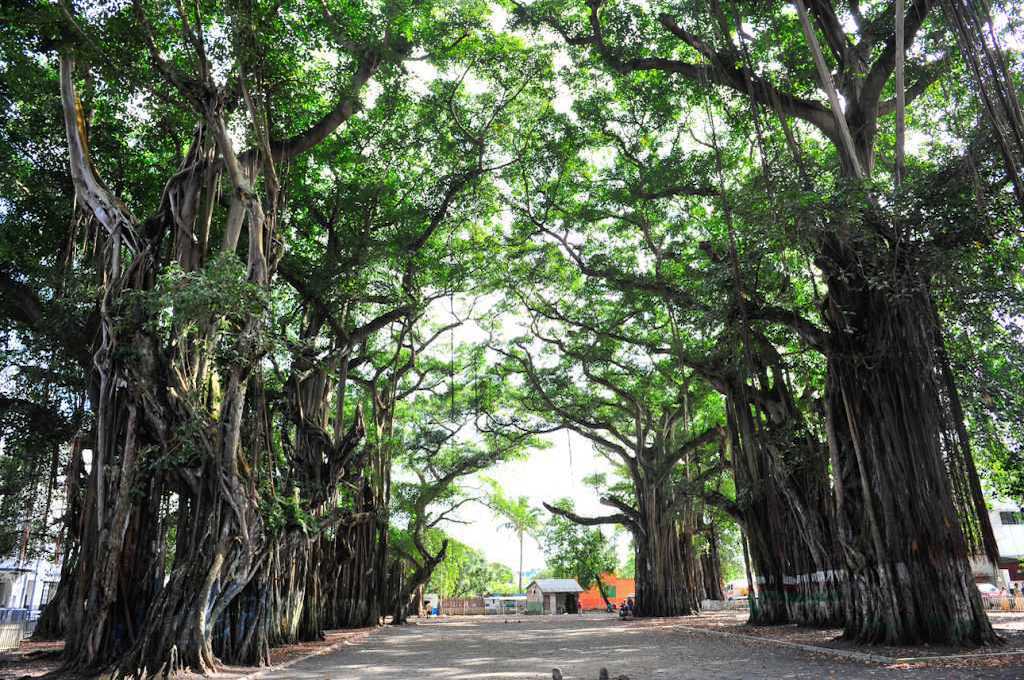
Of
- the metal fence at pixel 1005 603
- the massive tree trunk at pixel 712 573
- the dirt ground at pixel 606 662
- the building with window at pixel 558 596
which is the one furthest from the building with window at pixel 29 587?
the metal fence at pixel 1005 603

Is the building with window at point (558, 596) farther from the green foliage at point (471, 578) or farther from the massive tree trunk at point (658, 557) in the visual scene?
the massive tree trunk at point (658, 557)

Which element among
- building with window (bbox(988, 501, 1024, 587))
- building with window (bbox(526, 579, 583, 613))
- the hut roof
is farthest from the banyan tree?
building with window (bbox(526, 579, 583, 613))

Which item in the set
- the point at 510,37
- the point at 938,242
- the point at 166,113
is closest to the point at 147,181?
the point at 166,113

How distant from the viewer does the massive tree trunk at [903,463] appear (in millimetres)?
7094

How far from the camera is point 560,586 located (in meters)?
32.2

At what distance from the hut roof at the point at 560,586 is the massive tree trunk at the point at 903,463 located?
978 inches

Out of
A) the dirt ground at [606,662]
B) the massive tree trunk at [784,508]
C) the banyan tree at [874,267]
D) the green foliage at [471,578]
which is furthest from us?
the green foliage at [471,578]

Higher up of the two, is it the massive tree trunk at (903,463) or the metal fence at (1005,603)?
the massive tree trunk at (903,463)

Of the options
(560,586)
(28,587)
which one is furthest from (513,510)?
(28,587)

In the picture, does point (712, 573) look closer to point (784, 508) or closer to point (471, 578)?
point (784, 508)

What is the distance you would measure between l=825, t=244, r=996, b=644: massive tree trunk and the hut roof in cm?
2485

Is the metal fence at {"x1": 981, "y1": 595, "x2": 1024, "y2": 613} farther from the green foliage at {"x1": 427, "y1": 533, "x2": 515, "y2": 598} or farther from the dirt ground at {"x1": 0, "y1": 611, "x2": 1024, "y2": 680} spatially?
the green foliage at {"x1": 427, "y1": 533, "x2": 515, "y2": 598}

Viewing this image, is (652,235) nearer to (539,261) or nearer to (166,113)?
(539,261)

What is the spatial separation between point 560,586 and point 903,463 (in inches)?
1063
